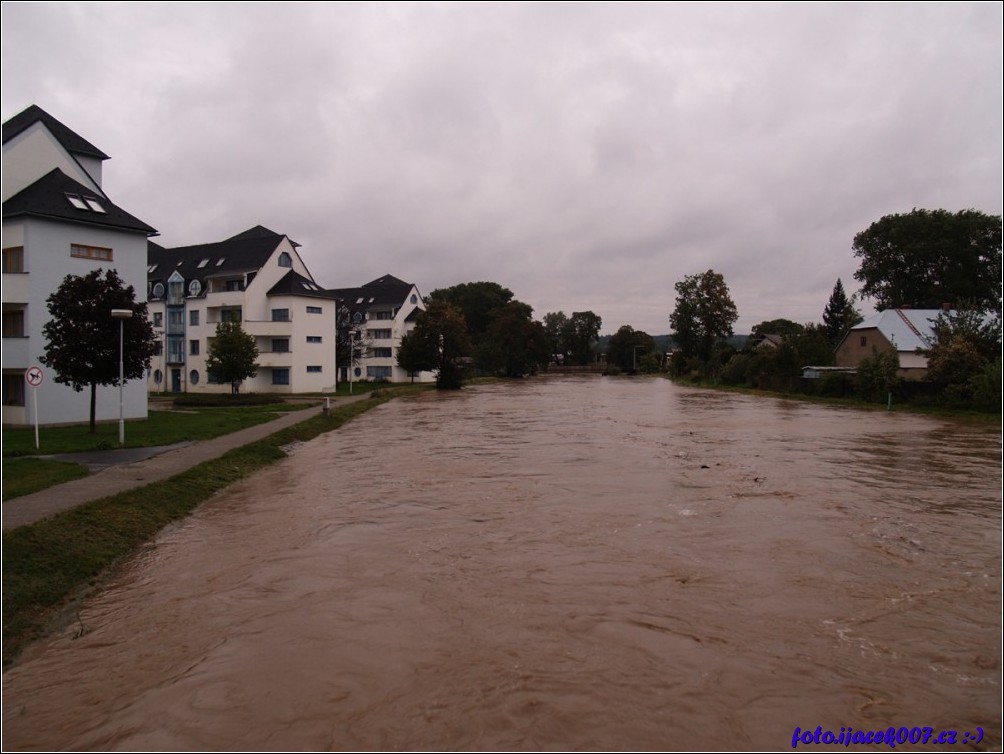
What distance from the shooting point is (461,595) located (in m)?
8.82

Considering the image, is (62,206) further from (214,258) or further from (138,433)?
(214,258)

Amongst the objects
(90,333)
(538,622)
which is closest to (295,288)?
(90,333)

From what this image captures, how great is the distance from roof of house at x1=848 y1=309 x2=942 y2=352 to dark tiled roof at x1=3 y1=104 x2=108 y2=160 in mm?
52737

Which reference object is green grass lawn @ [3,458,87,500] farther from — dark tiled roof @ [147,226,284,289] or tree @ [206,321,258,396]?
dark tiled roof @ [147,226,284,289]

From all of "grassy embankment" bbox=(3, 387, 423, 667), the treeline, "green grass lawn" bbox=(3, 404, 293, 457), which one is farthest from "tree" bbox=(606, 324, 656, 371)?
"grassy embankment" bbox=(3, 387, 423, 667)

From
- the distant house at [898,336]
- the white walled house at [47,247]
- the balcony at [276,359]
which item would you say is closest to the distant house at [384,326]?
the balcony at [276,359]

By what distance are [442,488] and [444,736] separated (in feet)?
33.4

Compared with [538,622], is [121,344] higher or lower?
higher

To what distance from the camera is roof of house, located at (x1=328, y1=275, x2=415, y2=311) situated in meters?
78.6

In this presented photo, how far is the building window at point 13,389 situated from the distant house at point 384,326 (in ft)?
157

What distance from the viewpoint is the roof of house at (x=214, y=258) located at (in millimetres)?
54719

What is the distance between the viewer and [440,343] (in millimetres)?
65062

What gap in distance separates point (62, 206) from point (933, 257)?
77.4 meters


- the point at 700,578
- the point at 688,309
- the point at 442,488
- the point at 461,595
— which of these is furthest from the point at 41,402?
the point at 688,309
